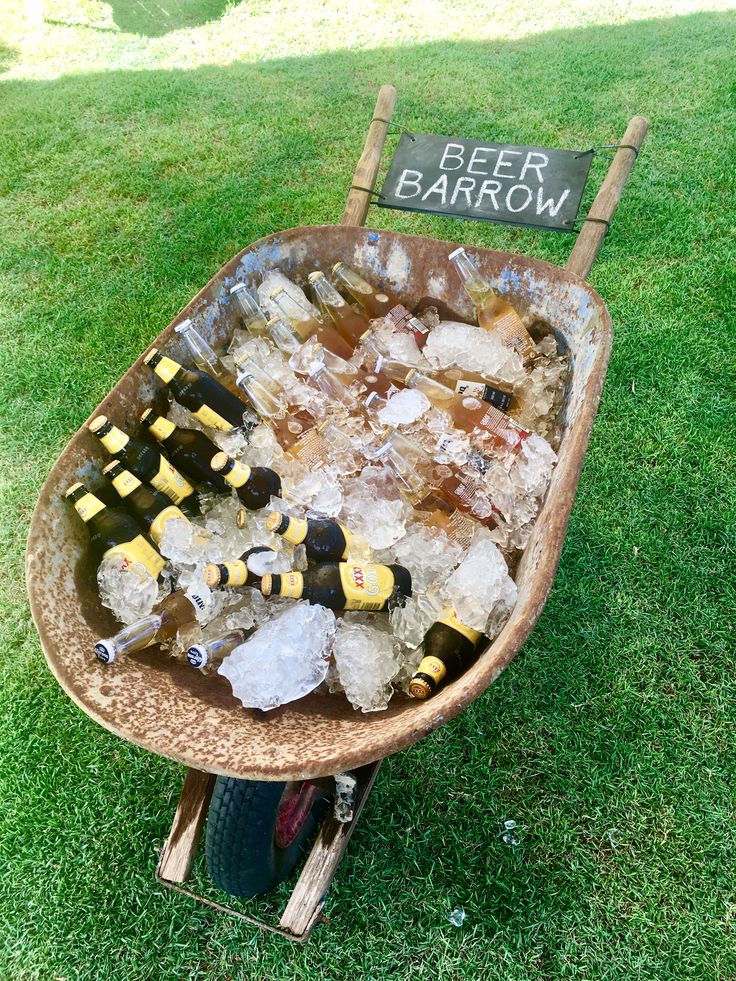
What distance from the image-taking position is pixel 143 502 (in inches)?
67.4

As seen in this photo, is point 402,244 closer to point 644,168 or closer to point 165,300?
point 165,300

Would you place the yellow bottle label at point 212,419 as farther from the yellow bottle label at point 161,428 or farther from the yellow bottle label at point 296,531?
the yellow bottle label at point 296,531

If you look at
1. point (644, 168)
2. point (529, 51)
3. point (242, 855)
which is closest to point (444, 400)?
point (242, 855)

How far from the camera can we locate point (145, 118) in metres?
5.35

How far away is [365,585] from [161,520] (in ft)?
1.90

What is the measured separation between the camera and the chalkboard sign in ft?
6.86

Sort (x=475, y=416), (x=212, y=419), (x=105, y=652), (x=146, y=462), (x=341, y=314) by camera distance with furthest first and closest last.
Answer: (x=341, y=314) < (x=475, y=416) < (x=212, y=419) < (x=146, y=462) < (x=105, y=652)

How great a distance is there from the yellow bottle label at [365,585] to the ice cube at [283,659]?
76 mm

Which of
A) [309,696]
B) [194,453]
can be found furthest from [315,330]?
[309,696]

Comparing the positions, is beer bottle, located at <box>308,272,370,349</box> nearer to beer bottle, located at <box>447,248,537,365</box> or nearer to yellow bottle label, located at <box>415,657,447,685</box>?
beer bottle, located at <box>447,248,537,365</box>

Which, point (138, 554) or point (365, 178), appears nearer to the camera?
point (138, 554)

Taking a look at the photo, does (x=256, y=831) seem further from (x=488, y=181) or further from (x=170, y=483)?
(x=488, y=181)

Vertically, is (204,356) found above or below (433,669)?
above

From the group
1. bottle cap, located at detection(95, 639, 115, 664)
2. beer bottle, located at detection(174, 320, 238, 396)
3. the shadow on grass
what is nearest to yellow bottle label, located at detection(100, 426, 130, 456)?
beer bottle, located at detection(174, 320, 238, 396)
